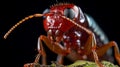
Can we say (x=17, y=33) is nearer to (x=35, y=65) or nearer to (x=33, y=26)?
(x=33, y=26)

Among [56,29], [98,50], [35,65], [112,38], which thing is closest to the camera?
[35,65]

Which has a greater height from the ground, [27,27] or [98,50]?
[27,27]

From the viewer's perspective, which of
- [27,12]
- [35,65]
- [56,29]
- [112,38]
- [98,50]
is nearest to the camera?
[35,65]

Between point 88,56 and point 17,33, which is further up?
point 17,33

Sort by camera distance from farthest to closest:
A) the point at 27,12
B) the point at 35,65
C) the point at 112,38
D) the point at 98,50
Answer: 1. the point at 112,38
2. the point at 27,12
3. the point at 98,50
4. the point at 35,65

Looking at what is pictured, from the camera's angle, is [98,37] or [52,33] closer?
[52,33]

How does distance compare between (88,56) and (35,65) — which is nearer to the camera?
(35,65)

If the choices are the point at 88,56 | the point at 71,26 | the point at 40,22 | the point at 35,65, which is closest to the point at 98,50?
the point at 88,56

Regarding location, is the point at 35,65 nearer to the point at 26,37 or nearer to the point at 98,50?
the point at 98,50

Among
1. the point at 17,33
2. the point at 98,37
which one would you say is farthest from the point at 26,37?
the point at 98,37
